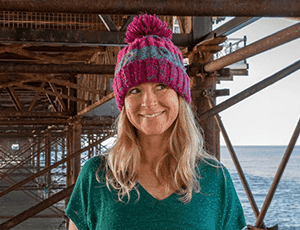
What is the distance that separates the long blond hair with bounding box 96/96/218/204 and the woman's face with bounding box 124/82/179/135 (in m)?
0.08

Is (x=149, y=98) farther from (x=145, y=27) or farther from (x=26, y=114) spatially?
(x=26, y=114)

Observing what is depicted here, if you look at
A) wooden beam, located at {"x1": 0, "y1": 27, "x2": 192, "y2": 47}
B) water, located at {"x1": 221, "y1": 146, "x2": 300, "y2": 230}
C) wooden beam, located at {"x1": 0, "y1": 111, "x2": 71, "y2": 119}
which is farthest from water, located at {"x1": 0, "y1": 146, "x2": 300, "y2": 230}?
wooden beam, located at {"x1": 0, "y1": 27, "x2": 192, "y2": 47}

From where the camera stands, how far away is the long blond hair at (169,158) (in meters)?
2.09

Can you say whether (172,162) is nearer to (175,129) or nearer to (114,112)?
(175,129)

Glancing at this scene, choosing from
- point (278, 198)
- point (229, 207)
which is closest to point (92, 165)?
point (229, 207)

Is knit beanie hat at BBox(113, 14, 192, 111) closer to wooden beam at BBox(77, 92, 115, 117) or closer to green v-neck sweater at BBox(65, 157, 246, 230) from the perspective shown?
green v-neck sweater at BBox(65, 157, 246, 230)

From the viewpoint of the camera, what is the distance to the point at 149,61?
2121 millimetres

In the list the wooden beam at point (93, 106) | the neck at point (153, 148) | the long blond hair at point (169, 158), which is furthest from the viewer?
the wooden beam at point (93, 106)

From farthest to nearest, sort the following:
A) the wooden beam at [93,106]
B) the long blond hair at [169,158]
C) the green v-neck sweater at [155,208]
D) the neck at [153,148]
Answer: the wooden beam at [93,106], the neck at [153,148], the long blond hair at [169,158], the green v-neck sweater at [155,208]

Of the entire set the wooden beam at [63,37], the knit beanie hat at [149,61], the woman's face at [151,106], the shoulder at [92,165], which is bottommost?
the shoulder at [92,165]

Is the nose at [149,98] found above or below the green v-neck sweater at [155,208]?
above

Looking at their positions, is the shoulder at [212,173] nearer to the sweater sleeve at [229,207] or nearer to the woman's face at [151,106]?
the sweater sleeve at [229,207]

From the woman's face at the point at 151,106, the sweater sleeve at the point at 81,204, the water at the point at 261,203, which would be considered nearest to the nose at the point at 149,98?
the woman's face at the point at 151,106

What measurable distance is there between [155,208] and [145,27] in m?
0.86
